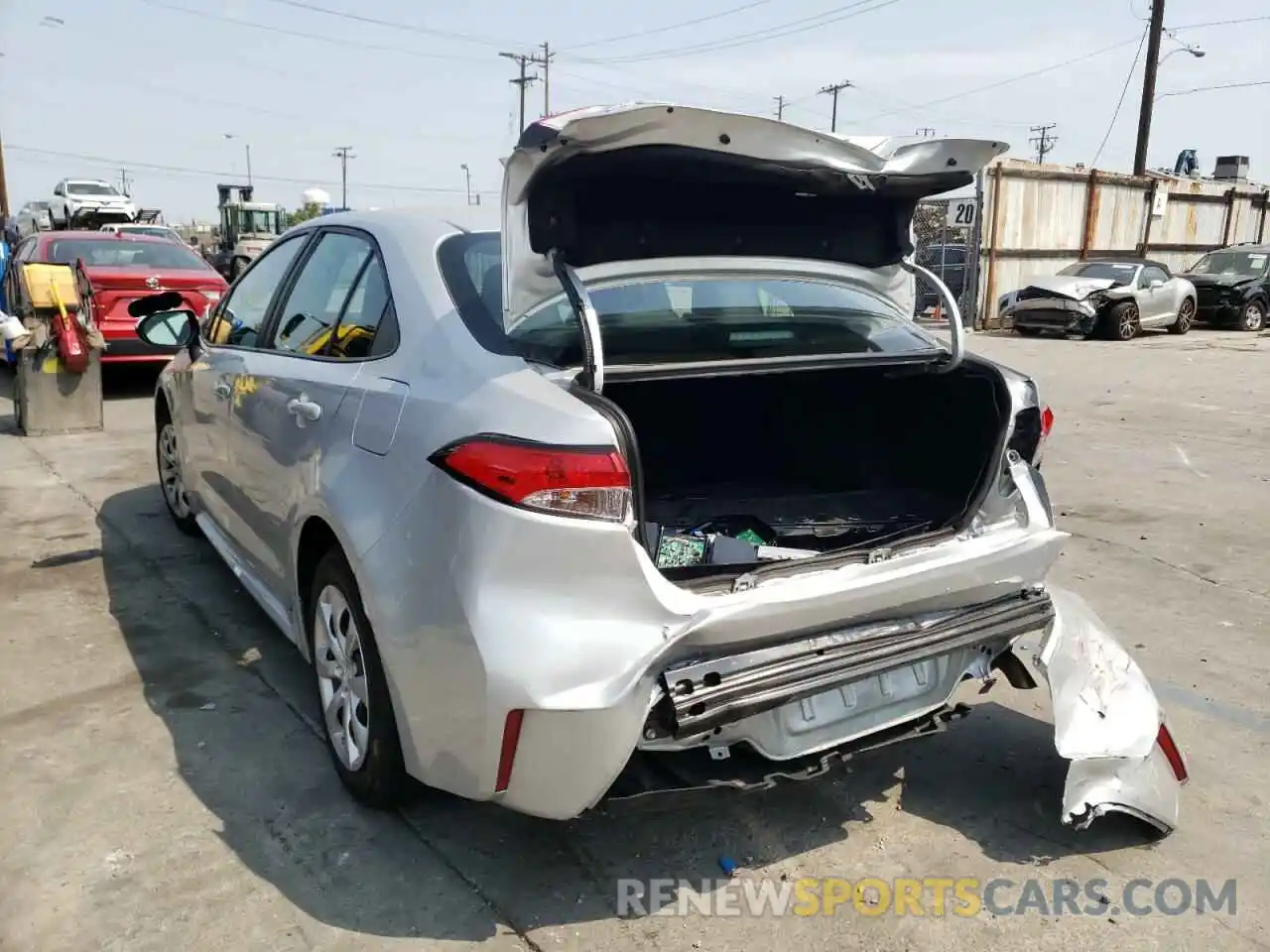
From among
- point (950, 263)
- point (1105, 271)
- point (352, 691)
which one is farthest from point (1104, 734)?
point (950, 263)

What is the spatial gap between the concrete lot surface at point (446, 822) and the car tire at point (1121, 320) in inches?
579

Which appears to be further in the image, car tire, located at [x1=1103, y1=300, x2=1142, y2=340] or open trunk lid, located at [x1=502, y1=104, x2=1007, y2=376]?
car tire, located at [x1=1103, y1=300, x2=1142, y2=340]

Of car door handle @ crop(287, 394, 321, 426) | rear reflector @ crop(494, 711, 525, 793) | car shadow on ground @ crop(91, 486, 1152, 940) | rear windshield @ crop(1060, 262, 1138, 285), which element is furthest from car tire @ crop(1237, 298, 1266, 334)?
rear reflector @ crop(494, 711, 525, 793)

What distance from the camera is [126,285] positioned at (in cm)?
971

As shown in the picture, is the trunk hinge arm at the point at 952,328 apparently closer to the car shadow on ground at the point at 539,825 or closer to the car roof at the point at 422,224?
the car shadow on ground at the point at 539,825

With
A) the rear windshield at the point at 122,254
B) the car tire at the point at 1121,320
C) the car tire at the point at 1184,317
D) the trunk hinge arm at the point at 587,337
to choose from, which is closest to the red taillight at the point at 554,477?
the trunk hinge arm at the point at 587,337

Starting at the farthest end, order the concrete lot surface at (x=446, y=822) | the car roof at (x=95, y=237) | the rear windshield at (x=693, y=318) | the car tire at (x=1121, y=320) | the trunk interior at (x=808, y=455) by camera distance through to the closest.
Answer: the car tire at (x=1121, y=320) < the car roof at (x=95, y=237) < the trunk interior at (x=808, y=455) < the rear windshield at (x=693, y=318) < the concrete lot surface at (x=446, y=822)

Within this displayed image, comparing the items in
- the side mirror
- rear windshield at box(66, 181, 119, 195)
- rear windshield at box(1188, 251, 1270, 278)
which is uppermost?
rear windshield at box(66, 181, 119, 195)

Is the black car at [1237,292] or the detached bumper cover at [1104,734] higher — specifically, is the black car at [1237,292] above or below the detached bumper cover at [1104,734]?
above

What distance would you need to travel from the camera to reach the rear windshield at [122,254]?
33.9ft

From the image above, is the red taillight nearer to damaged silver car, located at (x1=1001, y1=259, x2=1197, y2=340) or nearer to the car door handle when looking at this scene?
the car door handle

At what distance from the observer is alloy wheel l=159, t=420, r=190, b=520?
5382mm

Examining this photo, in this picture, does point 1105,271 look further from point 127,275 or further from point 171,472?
point 171,472

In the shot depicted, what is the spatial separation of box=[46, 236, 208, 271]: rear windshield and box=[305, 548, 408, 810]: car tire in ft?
27.9
